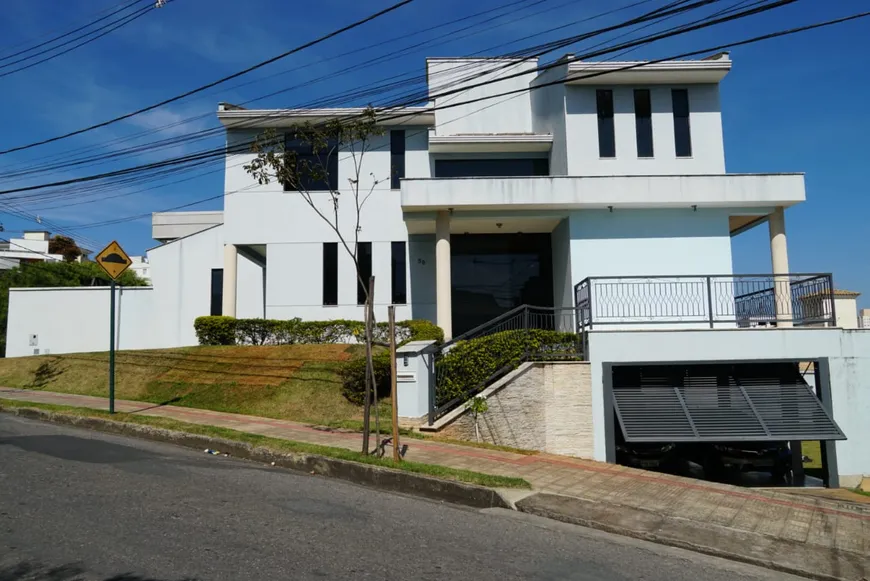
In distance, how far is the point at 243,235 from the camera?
20.5 metres

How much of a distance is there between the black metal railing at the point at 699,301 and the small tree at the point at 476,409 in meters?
2.78

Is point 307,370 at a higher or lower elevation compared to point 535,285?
lower

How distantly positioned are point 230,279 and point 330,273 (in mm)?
3182

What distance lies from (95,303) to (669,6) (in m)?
19.3

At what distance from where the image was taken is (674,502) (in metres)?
7.10

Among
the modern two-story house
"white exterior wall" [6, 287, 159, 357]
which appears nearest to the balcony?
the modern two-story house

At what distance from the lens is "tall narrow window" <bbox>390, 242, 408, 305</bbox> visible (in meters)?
20.2

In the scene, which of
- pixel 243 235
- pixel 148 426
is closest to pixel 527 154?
pixel 243 235

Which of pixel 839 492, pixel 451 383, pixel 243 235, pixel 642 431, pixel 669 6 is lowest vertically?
pixel 839 492

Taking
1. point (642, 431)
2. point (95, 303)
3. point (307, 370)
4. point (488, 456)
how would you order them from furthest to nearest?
point (95, 303) < point (307, 370) < point (642, 431) < point (488, 456)

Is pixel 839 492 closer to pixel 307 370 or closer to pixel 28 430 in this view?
pixel 307 370

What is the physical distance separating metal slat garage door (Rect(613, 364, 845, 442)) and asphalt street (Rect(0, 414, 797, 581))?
596cm

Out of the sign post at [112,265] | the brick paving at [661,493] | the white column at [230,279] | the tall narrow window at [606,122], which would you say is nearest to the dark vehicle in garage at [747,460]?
the brick paving at [661,493]

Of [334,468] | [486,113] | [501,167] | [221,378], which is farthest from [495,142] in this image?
[334,468]
